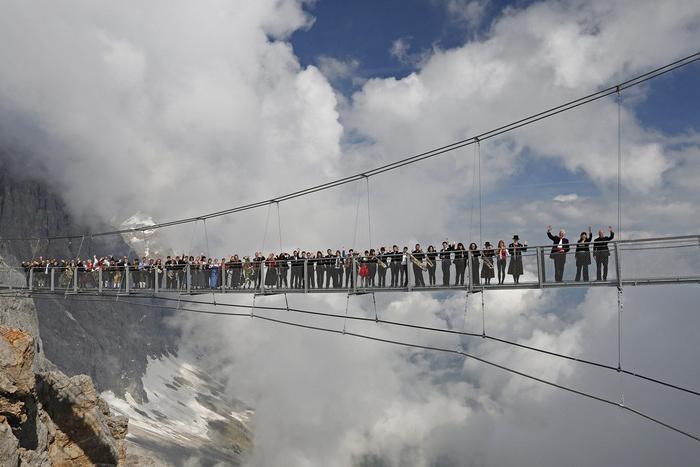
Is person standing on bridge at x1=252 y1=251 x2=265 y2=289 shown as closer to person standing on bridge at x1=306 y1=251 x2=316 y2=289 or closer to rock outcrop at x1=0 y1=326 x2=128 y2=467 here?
person standing on bridge at x1=306 y1=251 x2=316 y2=289

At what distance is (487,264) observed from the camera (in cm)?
2245

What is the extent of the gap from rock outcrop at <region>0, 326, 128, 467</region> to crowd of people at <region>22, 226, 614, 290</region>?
6652 millimetres

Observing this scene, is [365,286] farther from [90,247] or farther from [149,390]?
[149,390]

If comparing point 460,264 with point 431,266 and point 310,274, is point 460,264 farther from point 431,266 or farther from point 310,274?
point 310,274

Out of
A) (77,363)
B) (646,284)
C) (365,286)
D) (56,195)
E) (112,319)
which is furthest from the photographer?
(112,319)

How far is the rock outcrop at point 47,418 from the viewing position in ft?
82.9

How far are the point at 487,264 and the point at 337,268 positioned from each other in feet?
23.2

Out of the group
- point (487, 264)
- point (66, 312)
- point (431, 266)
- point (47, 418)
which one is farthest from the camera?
point (66, 312)

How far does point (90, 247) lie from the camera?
171 metres

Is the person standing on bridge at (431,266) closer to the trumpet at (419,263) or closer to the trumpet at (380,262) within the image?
the trumpet at (419,263)

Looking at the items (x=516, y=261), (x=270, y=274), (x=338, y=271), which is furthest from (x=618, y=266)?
(x=270, y=274)

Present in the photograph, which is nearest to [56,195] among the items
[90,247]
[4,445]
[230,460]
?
[90,247]

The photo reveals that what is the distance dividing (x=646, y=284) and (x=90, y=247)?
172 m

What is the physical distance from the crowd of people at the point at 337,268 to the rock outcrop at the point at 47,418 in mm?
6652
